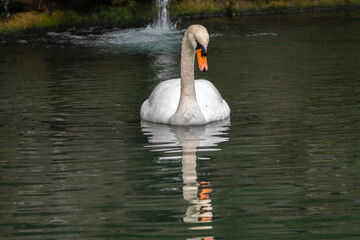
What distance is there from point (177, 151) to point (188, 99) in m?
1.69

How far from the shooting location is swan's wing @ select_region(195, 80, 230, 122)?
11.0 meters

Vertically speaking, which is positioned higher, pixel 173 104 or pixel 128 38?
pixel 173 104

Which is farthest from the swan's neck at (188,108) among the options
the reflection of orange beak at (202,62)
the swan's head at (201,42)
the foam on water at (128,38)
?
the foam on water at (128,38)

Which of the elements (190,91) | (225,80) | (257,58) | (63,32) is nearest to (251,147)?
(190,91)

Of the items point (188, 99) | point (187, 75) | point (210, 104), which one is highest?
point (187, 75)

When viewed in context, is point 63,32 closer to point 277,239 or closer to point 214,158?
point 214,158

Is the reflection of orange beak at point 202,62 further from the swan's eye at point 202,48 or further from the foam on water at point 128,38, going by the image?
the foam on water at point 128,38

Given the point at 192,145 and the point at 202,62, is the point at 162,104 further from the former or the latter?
the point at 192,145

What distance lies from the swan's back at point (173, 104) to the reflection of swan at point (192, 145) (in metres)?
0.10

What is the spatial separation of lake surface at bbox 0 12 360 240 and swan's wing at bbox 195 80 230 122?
0.14m

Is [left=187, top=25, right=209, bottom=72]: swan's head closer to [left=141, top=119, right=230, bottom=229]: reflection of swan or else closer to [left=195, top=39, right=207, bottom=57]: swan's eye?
[left=195, top=39, right=207, bottom=57]: swan's eye

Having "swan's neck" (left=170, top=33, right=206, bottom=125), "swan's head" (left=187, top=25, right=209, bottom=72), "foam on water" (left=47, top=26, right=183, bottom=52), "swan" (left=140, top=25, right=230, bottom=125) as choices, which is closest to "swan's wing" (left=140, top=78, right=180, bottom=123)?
"swan" (left=140, top=25, right=230, bottom=125)

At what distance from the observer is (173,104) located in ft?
36.8

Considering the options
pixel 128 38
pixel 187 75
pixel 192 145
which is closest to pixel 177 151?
pixel 192 145
